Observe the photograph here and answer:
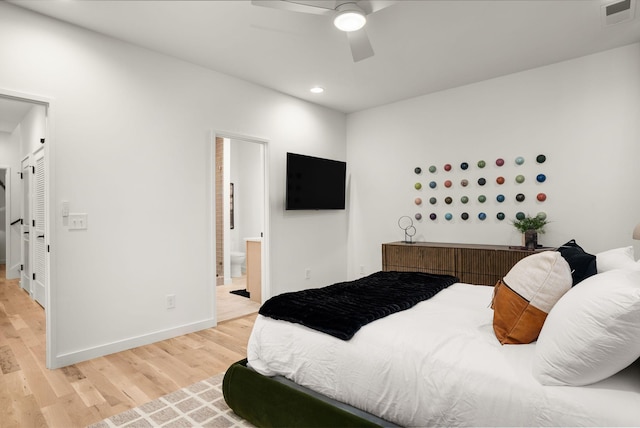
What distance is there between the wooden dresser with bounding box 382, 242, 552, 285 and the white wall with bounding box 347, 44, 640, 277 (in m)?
0.49

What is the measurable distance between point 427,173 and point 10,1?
4309 mm

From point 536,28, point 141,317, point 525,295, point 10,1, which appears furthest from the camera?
point 141,317

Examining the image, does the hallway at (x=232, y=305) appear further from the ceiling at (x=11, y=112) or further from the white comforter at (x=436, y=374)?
the ceiling at (x=11, y=112)

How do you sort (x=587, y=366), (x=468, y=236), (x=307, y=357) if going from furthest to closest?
(x=468, y=236), (x=307, y=357), (x=587, y=366)

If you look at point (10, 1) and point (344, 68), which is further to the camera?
point (344, 68)

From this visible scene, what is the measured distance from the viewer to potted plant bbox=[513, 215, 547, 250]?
3.60 metres

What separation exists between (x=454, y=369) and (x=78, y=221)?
2.92 meters

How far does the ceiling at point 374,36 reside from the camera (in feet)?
8.63

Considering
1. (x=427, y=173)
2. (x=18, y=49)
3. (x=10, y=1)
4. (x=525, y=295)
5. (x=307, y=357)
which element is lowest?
(x=307, y=357)

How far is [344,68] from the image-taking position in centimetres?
371

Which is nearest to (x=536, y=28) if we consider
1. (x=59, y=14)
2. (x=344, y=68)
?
(x=344, y=68)

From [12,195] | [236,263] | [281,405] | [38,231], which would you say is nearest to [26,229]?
[38,231]

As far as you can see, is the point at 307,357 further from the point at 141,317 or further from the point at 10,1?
the point at 10,1

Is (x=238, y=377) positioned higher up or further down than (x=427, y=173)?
further down
